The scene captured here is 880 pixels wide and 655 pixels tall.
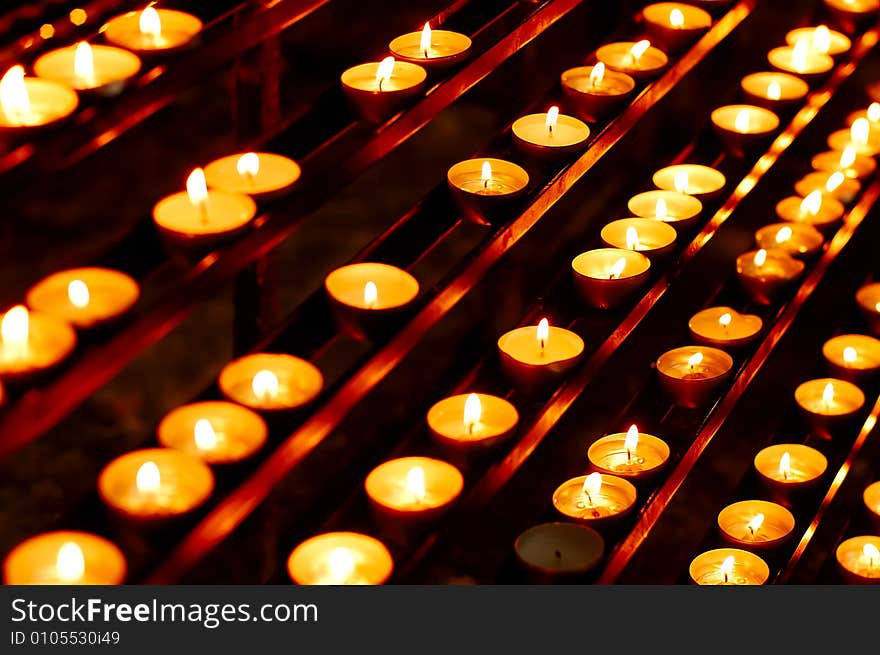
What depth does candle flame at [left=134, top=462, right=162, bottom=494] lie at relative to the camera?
120 cm

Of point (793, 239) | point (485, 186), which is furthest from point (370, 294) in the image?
point (793, 239)

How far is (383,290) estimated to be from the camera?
4.67 ft

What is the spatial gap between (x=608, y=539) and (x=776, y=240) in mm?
682

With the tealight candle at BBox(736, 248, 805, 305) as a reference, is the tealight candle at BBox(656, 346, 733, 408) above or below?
below

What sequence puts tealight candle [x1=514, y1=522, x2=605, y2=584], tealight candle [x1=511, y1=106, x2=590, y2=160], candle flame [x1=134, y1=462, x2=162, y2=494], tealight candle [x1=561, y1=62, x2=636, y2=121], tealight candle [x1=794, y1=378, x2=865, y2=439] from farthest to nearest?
tealight candle [x1=794, y1=378, x2=865, y2=439] → tealight candle [x1=561, y1=62, x2=636, y2=121] → tealight candle [x1=511, y1=106, x2=590, y2=160] → tealight candle [x1=514, y1=522, x2=605, y2=584] → candle flame [x1=134, y1=462, x2=162, y2=494]

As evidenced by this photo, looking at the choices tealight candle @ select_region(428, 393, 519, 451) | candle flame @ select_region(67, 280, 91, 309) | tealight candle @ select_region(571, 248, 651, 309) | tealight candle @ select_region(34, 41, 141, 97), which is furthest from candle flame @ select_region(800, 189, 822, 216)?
candle flame @ select_region(67, 280, 91, 309)

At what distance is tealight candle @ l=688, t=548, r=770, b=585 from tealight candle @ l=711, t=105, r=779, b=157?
1.86ft

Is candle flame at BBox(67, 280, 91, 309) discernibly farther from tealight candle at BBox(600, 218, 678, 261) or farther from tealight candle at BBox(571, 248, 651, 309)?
tealight candle at BBox(600, 218, 678, 261)

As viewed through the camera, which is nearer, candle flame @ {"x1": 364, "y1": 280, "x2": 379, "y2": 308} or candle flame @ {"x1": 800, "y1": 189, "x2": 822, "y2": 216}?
candle flame @ {"x1": 364, "y1": 280, "x2": 379, "y2": 308}

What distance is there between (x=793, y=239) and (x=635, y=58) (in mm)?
393

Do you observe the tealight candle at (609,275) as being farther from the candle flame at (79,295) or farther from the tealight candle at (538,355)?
the candle flame at (79,295)

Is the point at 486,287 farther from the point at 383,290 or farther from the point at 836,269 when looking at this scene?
the point at 383,290
